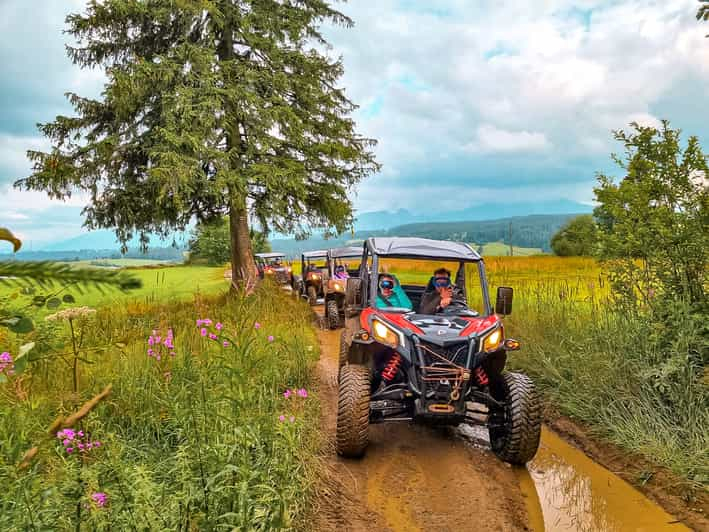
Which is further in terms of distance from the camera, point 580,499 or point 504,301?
point 504,301

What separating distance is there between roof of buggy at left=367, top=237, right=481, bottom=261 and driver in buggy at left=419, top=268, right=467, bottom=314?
0.32 meters

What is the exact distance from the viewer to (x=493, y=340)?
4828 mm

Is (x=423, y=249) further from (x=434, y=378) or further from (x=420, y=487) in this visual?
(x=420, y=487)

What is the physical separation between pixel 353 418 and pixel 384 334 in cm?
85

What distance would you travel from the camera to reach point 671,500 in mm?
3906

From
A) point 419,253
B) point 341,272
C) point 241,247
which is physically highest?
point 419,253

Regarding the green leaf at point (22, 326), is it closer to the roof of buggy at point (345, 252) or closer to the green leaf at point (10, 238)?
the green leaf at point (10, 238)

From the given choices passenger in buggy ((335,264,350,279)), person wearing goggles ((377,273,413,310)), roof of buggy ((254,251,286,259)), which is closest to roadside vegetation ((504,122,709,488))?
person wearing goggles ((377,273,413,310))

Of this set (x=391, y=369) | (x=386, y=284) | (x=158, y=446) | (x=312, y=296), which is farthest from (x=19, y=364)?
(x=312, y=296)

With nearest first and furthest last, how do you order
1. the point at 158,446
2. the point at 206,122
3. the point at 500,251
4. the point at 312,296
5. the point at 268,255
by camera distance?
the point at 158,446
the point at 206,122
the point at 312,296
the point at 268,255
the point at 500,251

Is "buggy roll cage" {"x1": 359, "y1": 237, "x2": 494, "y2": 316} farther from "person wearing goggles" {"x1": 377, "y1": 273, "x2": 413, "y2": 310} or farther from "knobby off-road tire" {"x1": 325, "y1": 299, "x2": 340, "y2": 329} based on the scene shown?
"knobby off-road tire" {"x1": 325, "y1": 299, "x2": 340, "y2": 329}

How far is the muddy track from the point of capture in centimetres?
359

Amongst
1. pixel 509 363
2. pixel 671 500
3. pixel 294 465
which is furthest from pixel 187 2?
pixel 671 500

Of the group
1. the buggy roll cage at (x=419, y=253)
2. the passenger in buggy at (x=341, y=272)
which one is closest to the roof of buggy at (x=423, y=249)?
the buggy roll cage at (x=419, y=253)
